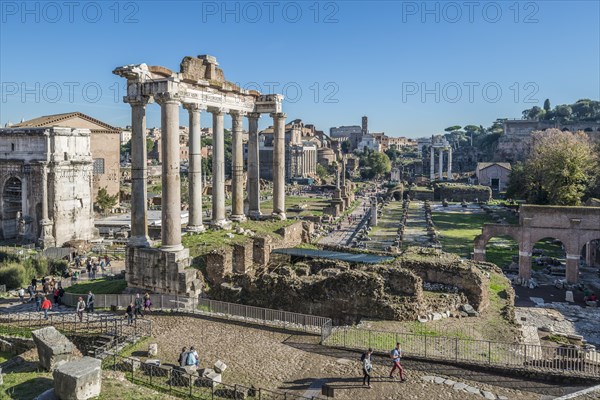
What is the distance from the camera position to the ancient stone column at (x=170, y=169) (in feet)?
63.1

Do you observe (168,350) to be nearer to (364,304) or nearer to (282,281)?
(282,281)

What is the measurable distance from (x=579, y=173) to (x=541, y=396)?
1472 inches

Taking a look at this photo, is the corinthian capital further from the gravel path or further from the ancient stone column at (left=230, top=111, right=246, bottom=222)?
the gravel path

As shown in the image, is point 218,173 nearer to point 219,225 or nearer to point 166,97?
point 219,225

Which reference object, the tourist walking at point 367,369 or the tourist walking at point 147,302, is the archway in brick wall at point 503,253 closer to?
the tourist walking at point 367,369

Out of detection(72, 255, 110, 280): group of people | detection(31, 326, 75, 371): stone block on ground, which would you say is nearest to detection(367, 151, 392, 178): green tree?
detection(72, 255, 110, 280): group of people

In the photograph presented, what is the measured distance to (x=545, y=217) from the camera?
32.6 m

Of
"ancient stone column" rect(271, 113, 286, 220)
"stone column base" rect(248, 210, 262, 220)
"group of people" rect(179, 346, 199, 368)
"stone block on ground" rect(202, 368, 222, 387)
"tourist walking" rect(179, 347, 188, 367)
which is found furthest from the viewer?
"stone column base" rect(248, 210, 262, 220)

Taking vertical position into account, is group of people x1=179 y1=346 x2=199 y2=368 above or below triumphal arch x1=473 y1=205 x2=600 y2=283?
below

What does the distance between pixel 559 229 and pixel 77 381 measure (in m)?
30.2

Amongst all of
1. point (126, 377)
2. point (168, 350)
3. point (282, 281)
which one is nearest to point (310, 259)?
point (282, 281)

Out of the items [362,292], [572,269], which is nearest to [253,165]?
[362,292]

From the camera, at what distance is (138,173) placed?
19.9 m

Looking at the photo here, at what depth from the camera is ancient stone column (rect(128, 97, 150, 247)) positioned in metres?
19.9
